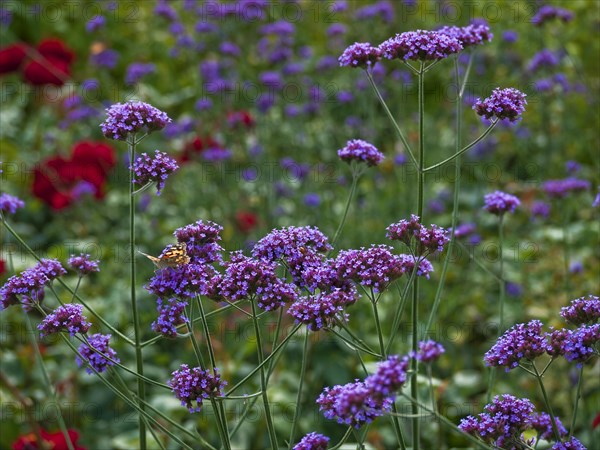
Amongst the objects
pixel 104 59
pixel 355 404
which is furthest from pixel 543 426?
pixel 104 59

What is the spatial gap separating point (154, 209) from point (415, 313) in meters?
3.91

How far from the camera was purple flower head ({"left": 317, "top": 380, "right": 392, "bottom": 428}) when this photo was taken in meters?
1.84

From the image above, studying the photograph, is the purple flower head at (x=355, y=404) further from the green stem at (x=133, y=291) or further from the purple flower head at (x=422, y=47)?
the purple flower head at (x=422, y=47)

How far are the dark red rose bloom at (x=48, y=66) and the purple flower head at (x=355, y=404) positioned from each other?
484cm

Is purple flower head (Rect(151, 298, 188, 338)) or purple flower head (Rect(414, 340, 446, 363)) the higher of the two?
purple flower head (Rect(151, 298, 188, 338))

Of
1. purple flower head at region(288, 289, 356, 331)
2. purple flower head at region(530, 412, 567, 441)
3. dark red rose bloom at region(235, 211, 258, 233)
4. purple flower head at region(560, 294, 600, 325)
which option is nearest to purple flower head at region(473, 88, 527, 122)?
purple flower head at region(560, 294, 600, 325)

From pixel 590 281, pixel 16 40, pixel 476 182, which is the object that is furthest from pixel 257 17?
pixel 16 40

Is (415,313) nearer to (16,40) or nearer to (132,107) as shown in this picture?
(132,107)

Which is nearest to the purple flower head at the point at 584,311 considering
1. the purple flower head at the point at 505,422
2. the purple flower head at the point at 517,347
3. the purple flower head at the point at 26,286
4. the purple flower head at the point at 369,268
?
the purple flower head at the point at 517,347

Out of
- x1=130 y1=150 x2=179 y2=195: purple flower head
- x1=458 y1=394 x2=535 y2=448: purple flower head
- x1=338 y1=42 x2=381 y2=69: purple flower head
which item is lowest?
x1=458 y1=394 x2=535 y2=448: purple flower head

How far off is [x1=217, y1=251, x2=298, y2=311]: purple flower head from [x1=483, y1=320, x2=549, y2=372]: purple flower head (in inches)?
21.3

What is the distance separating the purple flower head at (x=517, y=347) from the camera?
2188 mm

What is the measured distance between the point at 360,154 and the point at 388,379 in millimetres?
1216

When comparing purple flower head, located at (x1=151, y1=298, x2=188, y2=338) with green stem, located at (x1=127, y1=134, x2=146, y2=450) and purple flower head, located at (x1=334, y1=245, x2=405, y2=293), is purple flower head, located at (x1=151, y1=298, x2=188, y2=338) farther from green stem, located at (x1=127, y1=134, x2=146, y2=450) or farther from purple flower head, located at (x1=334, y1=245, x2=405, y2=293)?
purple flower head, located at (x1=334, y1=245, x2=405, y2=293)
